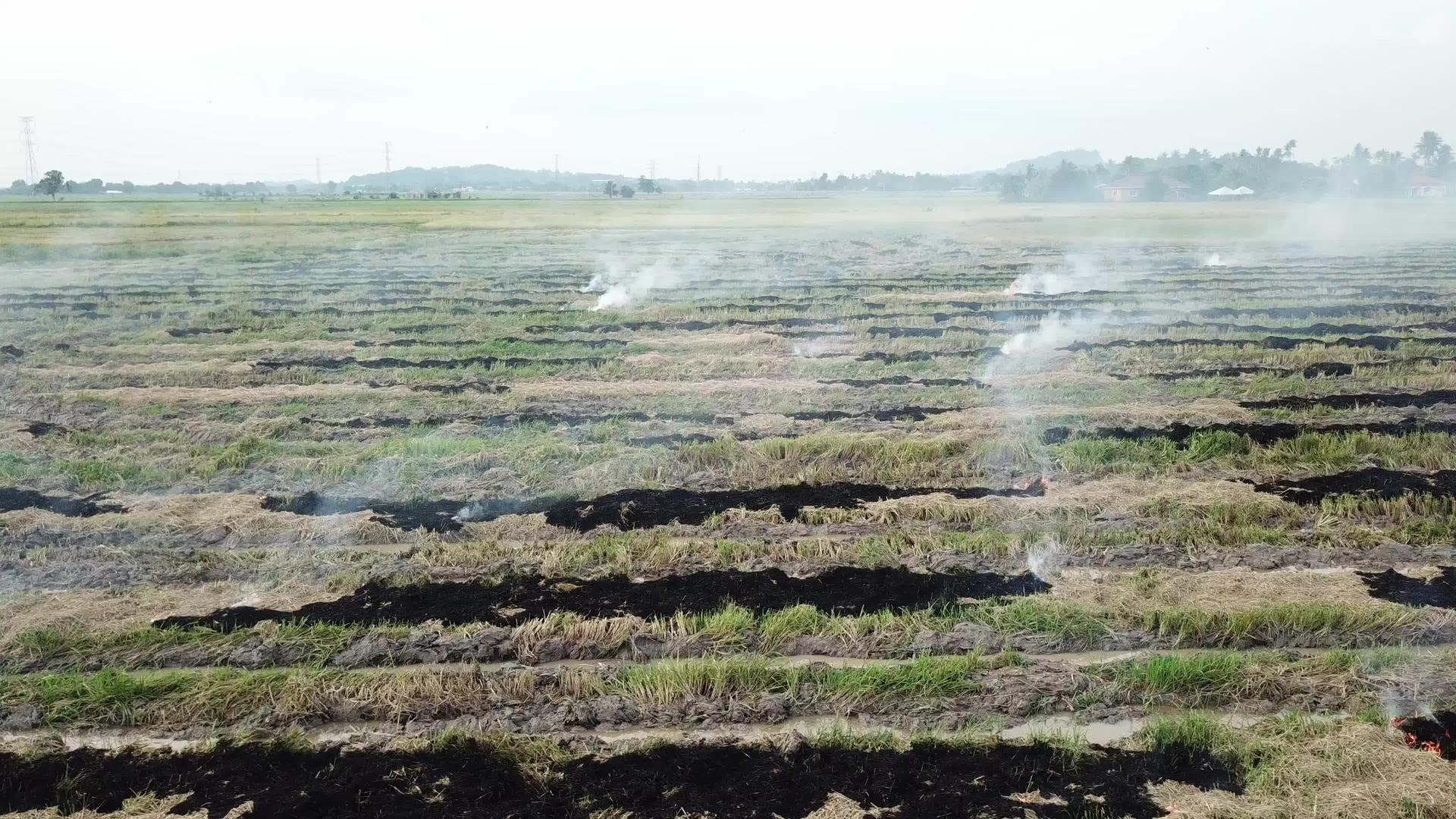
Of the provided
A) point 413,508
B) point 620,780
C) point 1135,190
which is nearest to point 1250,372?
point 413,508

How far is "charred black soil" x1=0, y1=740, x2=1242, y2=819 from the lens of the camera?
5.27 metres

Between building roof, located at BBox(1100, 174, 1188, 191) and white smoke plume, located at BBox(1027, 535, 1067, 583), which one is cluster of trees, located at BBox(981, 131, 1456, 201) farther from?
white smoke plume, located at BBox(1027, 535, 1067, 583)

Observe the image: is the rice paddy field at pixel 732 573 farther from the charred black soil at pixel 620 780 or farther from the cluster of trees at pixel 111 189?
the cluster of trees at pixel 111 189

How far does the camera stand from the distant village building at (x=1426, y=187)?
7994 cm

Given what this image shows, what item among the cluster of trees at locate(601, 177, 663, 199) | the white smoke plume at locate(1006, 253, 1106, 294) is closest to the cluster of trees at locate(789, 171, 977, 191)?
the cluster of trees at locate(601, 177, 663, 199)

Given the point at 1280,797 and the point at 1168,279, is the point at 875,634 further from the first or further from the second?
the point at 1168,279

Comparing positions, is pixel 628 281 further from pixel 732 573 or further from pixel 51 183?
pixel 51 183

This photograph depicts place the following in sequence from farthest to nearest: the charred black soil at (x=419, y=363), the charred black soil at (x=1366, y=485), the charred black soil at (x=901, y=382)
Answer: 1. the charred black soil at (x=419, y=363)
2. the charred black soil at (x=901, y=382)
3. the charred black soil at (x=1366, y=485)

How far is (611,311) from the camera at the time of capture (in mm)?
22312

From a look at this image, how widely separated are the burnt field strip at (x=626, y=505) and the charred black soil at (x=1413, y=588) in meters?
2.94

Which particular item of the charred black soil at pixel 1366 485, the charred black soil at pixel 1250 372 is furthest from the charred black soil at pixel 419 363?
the charred black soil at pixel 1366 485

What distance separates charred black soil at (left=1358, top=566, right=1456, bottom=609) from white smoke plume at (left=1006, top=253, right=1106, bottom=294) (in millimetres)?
18518

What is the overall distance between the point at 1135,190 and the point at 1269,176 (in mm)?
12016

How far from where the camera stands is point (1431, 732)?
5816 millimetres
